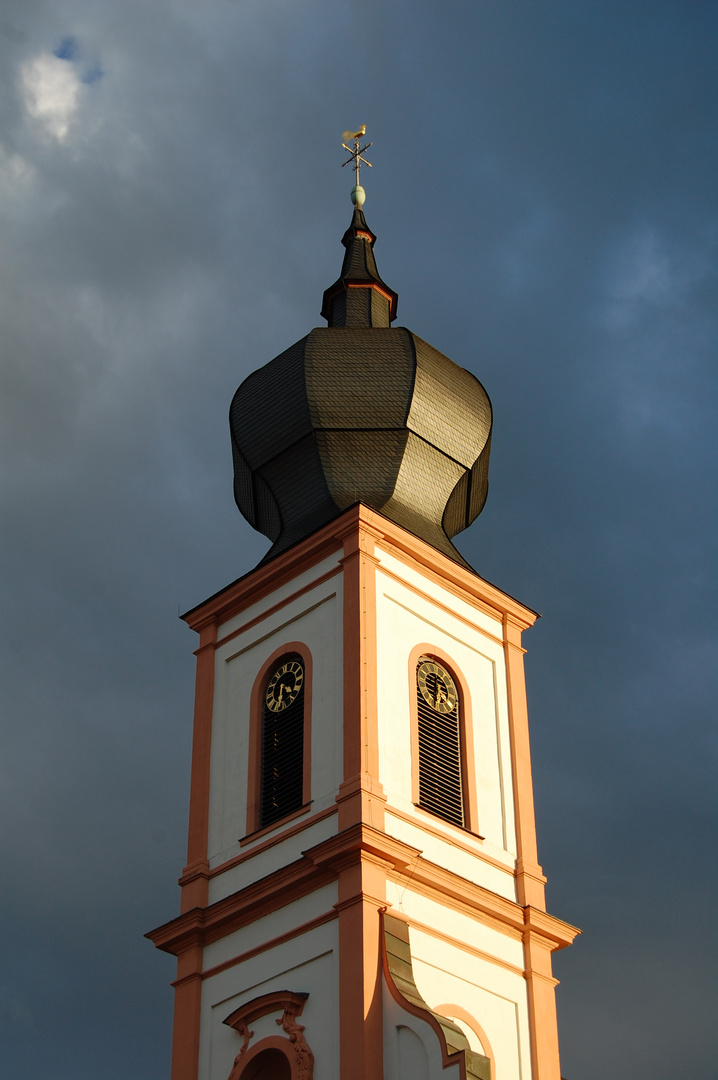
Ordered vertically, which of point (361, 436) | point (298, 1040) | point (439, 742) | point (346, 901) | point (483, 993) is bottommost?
point (298, 1040)

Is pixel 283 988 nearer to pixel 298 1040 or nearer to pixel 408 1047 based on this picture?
pixel 298 1040

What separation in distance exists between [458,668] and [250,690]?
298 cm

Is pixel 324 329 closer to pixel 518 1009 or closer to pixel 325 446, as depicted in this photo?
pixel 325 446

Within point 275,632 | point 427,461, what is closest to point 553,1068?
point 275,632

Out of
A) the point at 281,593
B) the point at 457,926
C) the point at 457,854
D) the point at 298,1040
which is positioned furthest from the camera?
the point at 281,593

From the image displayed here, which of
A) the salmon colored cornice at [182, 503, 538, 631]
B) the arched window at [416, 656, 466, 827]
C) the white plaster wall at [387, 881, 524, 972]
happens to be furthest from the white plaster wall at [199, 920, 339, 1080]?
the salmon colored cornice at [182, 503, 538, 631]

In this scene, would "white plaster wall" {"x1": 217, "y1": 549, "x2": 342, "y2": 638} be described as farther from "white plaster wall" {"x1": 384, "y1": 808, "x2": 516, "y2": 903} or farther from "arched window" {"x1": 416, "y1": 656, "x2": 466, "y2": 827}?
"white plaster wall" {"x1": 384, "y1": 808, "x2": 516, "y2": 903}

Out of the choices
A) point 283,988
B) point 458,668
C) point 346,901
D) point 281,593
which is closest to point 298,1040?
point 283,988

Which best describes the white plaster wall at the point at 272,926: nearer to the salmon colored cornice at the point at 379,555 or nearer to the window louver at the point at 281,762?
the window louver at the point at 281,762

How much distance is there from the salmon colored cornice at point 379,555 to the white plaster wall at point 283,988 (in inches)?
234

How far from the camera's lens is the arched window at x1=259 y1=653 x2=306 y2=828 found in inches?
1084

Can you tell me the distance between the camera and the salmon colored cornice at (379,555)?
1141 inches

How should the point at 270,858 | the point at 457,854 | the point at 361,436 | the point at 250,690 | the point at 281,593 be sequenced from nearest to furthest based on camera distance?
the point at 270,858 → the point at 457,854 → the point at 250,690 → the point at 281,593 → the point at 361,436

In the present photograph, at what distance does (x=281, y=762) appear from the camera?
2797cm
